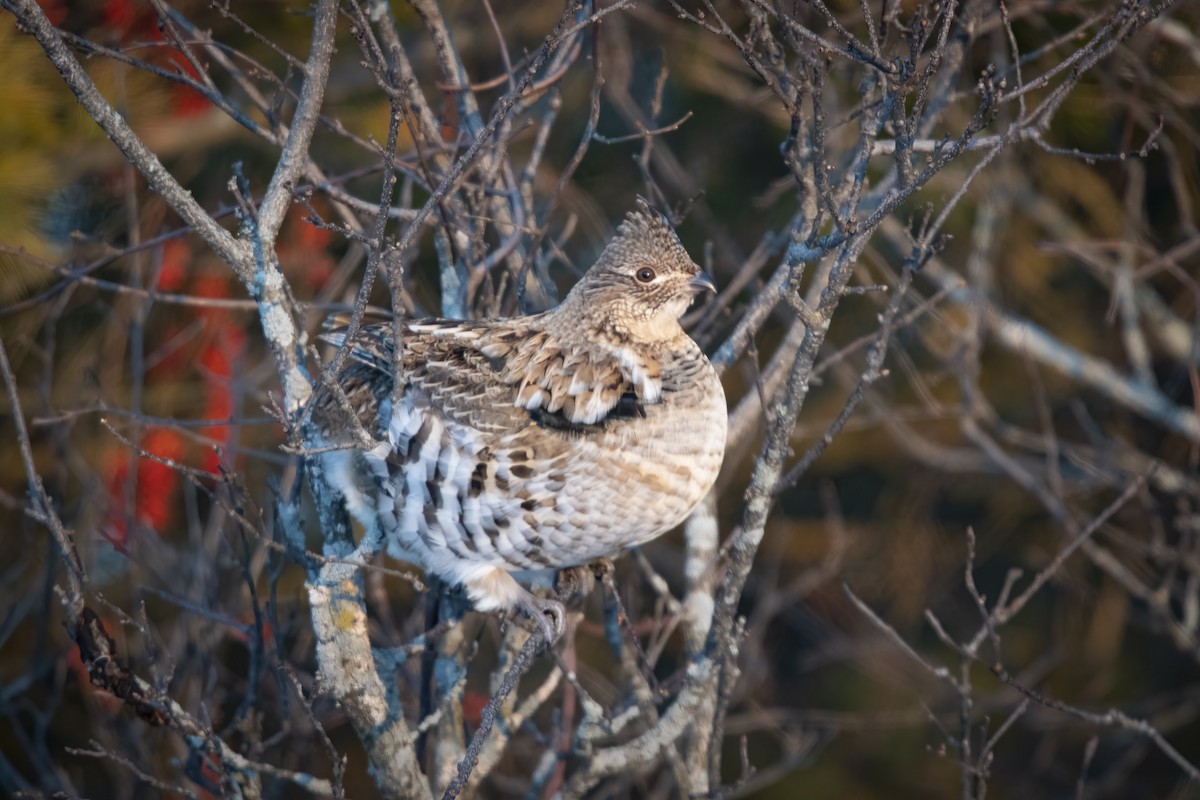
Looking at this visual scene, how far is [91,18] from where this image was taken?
486 centimetres

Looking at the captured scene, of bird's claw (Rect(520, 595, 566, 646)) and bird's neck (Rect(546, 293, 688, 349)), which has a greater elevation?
bird's neck (Rect(546, 293, 688, 349))

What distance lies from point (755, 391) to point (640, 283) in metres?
0.52

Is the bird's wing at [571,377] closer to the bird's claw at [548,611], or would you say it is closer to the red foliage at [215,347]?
the bird's claw at [548,611]

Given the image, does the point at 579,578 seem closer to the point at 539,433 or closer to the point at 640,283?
the point at 539,433

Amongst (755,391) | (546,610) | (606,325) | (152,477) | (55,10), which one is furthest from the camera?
(152,477)

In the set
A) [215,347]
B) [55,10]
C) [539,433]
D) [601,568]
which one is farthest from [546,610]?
[55,10]

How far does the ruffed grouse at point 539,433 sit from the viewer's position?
284 cm

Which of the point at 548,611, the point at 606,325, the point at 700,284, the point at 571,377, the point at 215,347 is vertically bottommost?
the point at 548,611

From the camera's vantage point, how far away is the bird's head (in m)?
3.14

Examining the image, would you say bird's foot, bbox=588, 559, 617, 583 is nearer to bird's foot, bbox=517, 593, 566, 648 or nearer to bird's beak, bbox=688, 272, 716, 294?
bird's foot, bbox=517, 593, 566, 648

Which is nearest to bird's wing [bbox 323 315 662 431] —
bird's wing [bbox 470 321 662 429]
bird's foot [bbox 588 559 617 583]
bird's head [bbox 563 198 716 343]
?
bird's wing [bbox 470 321 662 429]

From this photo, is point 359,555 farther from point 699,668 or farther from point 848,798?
point 848,798

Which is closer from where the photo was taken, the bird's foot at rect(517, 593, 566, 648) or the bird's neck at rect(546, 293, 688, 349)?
the bird's foot at rect(517, 593, 566, 648)

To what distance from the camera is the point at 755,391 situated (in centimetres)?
340
